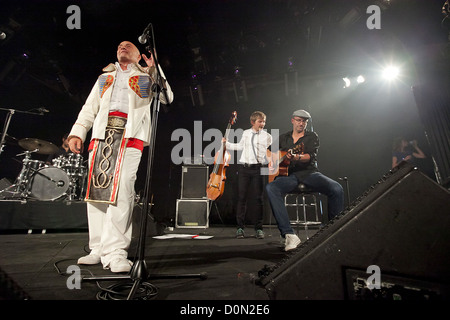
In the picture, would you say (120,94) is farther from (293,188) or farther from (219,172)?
(219,172)

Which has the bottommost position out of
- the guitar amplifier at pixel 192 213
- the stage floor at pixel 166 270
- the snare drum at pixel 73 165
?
the stage floor at pixel 166 270

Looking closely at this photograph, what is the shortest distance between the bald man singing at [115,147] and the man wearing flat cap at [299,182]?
1.79 meters

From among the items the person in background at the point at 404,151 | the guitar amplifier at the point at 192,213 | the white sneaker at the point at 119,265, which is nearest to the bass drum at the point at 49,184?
the guitar amplifier at the point at 192,213

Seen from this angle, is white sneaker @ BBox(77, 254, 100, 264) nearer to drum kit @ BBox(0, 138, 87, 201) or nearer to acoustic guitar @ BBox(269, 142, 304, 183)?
acoustic guitar @ BBox(269, 142, 304, 183)

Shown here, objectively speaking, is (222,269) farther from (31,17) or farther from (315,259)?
(31,17)

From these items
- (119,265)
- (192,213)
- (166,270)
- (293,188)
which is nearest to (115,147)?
(119,265)

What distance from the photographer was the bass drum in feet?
16.3

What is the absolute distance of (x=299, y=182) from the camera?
3021 millimetres

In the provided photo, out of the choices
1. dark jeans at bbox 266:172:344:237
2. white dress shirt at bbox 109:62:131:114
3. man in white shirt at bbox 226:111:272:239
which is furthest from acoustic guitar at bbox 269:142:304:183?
white dress shirt at bbox 109:62:131:114

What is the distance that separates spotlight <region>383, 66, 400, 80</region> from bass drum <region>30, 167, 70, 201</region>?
8.38 metres

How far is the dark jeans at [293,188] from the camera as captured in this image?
2.80m

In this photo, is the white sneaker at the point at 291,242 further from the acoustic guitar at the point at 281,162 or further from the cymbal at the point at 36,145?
the cymbal at the point at 36,145

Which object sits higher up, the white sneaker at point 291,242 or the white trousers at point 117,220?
the white trousers at point 117,220

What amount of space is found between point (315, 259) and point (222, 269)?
1089 millimetres
